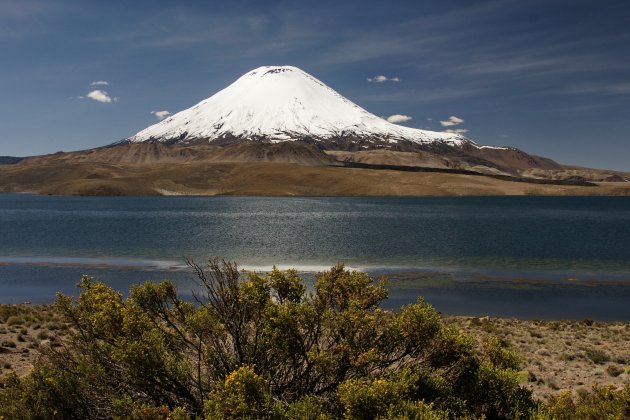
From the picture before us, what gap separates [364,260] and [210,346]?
35.6 metres

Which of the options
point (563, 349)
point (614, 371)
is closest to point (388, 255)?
point (563, 349)

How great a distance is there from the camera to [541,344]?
19.0 m

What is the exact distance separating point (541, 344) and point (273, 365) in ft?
46.7

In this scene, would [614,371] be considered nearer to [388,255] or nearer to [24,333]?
[24,333]

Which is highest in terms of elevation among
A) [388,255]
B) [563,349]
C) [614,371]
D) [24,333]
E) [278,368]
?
[278,368]

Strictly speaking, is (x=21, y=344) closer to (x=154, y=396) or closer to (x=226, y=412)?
(x=154, y=396)

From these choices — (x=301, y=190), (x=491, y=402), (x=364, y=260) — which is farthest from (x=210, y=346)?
(x=301, y=190)

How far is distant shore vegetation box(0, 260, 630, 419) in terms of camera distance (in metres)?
7.37

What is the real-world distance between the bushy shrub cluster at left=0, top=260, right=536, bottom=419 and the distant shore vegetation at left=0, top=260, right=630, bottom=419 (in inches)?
0.9

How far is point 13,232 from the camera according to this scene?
66.2 metres

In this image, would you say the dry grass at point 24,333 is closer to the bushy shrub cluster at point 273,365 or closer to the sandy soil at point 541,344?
the sandy soil at point 541,344

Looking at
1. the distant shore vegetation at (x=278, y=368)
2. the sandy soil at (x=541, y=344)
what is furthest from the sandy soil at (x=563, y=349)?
the distant shore vegetation at (x=278, y=368)

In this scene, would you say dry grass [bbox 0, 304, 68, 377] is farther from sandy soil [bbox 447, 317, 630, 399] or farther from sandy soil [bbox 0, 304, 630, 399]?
sandy soil [bbox 447, 317, 630, 399]

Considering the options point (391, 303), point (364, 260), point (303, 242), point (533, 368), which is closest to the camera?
point (533, 368)
